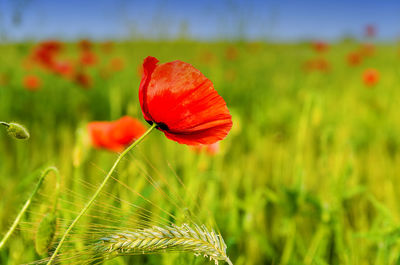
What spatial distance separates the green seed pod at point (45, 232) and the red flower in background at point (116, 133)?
0.54 m

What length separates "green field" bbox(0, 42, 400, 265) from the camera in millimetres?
967

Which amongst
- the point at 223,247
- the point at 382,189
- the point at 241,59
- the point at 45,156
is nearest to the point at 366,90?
the point at 241,59

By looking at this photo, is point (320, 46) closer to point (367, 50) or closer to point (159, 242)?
point (367, 50)

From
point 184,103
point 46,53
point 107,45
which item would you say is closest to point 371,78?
point 46,53

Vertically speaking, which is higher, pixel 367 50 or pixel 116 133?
pixel 367 50

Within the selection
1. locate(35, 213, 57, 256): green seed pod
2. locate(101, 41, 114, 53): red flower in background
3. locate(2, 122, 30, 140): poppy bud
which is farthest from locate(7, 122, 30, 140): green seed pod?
locate(101, 41, 114, 53): red flower in background

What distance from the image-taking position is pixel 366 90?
455 cm

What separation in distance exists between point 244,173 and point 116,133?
97 centimetres

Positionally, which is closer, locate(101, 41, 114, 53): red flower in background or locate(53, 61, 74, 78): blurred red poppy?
locate(53, 61, 74, 78): blurred red poppy

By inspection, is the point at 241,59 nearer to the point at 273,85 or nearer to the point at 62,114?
the point at 273,85

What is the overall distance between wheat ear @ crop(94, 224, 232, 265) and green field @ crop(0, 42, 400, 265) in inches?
0.9

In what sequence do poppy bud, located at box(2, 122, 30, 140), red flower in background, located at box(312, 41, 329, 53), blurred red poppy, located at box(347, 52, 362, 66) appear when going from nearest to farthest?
poppy bud, located at box(2, 122, 30, 140), blurred red poppy, located at box(347, 52, 362, 66), red flower in background, located at box(312, 41, 329, 53)

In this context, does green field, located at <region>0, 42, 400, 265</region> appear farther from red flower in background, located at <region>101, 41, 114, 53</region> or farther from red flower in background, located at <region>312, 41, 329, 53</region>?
red flower in background, located at <region>312, 41, 329, 53</region>

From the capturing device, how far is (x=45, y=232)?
1.87 ft
